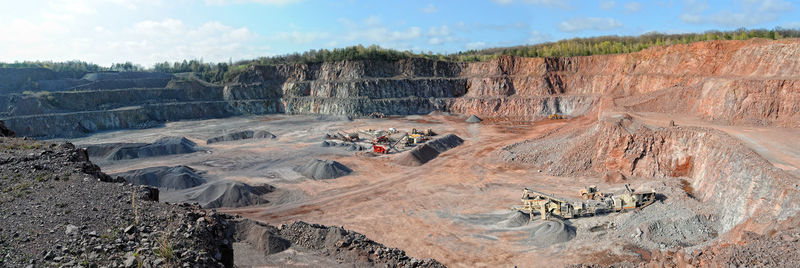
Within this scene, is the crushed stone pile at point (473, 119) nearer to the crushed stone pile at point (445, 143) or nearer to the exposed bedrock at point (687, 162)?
the crushed stone pile at point (445, 143)

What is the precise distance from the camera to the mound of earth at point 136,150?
118ft

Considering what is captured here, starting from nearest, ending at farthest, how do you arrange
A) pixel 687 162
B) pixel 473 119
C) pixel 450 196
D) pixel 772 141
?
pixel 772 141
pixel 687 162
pixel 450 196
pixel 473 119

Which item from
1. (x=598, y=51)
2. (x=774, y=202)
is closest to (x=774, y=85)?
(x=774, y=202)

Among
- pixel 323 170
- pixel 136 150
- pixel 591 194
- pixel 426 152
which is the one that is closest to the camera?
pixel 591 194

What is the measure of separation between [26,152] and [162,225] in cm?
845

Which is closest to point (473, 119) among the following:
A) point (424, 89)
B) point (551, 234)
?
point (424, 89)

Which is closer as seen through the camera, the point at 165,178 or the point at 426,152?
the point at 165,178

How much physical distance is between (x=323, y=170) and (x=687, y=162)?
22032 mm

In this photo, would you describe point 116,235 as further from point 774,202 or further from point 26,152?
point 774,202

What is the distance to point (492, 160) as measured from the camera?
3247 cm

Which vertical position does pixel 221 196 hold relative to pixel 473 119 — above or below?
below

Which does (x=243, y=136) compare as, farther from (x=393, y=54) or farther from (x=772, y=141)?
(x=772, y=141)

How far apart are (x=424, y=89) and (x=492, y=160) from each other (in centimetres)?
3599

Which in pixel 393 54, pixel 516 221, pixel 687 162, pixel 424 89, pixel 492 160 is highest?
pixel 393 54
